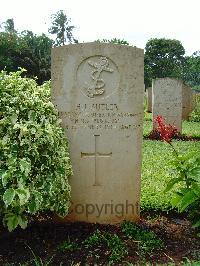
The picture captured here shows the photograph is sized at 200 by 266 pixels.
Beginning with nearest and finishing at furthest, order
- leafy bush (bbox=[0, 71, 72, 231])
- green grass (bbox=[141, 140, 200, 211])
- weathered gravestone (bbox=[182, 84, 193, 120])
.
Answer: leafy bush (bbox=[0, 71, 72, 231]) < green grass (bbox=[141, 140, 200, 211]) < weathered gravestone (bbox=[182, 84, 193, 120])

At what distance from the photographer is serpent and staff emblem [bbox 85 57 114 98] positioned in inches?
188

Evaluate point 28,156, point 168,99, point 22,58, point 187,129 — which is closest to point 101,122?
point 28,156

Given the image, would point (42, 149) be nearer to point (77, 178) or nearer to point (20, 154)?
point (20, 154)

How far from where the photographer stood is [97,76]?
478 cm

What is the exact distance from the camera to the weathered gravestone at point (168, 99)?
14.3 m

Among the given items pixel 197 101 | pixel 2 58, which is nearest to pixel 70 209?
pixel 197 101

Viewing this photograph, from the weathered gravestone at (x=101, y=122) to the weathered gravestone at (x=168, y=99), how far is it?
968 centimetres

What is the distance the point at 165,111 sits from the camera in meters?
14.5

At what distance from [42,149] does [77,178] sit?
0.77 m

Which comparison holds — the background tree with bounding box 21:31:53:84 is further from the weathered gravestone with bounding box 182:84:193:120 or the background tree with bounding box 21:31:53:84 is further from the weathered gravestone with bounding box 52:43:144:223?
the weathered gravestone with bounding box 52:43:144:223

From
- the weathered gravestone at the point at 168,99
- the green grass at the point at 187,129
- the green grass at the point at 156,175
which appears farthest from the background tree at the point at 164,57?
the green grass at the point at 156,175

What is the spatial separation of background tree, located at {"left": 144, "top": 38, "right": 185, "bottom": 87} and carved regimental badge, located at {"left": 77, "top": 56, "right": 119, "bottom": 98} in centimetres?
6256

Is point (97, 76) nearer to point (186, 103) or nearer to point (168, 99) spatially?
point (168, 99)

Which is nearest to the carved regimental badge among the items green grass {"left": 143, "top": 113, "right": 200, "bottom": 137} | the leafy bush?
the leafy bush
